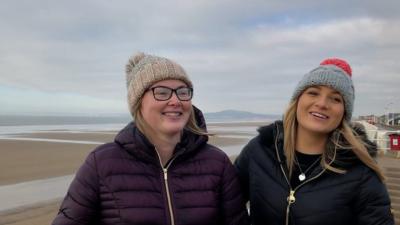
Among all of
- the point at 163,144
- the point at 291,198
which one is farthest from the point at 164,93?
the point at 291,198

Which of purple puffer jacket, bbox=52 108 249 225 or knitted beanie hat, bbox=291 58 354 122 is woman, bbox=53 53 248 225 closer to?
purple puffer jacket, bbox=52 108 249 225

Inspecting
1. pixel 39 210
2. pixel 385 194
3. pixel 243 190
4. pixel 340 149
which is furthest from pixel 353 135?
pixel 39 210

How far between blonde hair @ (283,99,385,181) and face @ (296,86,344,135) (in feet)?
0.20

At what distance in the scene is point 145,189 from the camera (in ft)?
7.51

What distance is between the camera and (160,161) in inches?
94.0

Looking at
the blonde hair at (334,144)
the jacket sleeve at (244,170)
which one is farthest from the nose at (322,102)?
the jacket sleeve at (244,170)

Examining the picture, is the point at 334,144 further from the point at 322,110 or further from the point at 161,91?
the point at 161,91

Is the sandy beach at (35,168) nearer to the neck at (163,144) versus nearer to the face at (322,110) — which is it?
the face at (322,110)

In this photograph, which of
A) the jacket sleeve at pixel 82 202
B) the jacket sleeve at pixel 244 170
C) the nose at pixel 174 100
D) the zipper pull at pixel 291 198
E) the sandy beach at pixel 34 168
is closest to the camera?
the jacket sleeve at pixel 82 202

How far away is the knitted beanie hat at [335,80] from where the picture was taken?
101 inches

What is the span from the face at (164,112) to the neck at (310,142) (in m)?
0.79

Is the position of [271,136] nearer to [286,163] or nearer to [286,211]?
[286,163]

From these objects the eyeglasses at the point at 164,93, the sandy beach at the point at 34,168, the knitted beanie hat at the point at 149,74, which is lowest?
the sandy beach at the point at 34,168

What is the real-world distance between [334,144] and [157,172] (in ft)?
3.56
